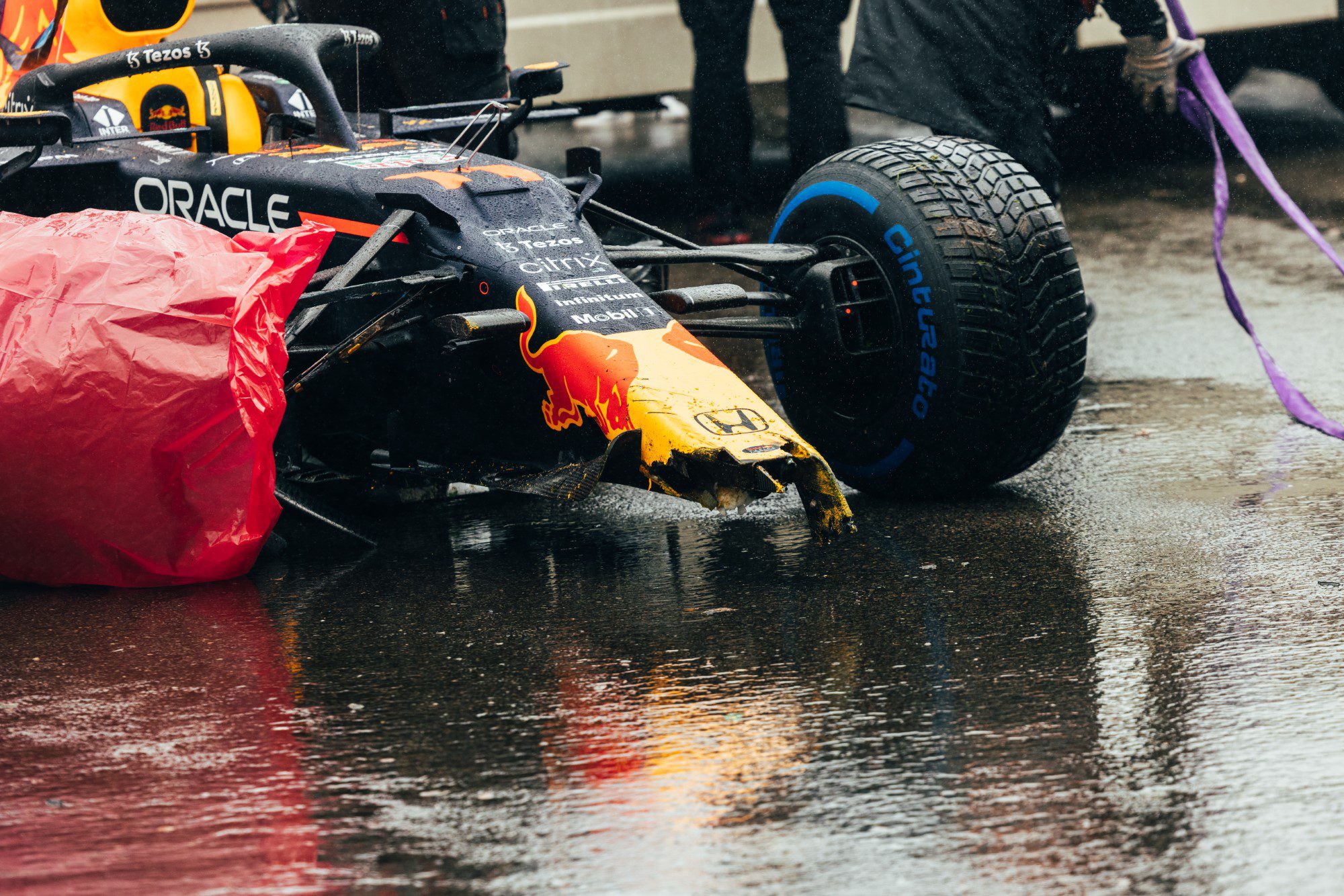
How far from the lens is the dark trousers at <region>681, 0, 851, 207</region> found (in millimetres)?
6531

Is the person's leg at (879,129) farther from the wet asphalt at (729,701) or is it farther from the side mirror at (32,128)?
the side mirror at (32,128)

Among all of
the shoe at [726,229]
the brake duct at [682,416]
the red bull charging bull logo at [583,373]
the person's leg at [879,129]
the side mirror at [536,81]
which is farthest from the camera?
the person's leg at [879,129]

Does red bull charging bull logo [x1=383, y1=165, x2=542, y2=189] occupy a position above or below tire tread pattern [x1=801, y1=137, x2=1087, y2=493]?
above

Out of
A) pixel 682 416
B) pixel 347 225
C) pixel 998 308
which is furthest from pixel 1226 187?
pixel 347 225

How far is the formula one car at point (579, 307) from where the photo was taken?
3.28 m

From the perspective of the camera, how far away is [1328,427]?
424cm

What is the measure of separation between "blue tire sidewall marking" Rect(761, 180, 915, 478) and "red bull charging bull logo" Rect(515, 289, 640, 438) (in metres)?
0.73

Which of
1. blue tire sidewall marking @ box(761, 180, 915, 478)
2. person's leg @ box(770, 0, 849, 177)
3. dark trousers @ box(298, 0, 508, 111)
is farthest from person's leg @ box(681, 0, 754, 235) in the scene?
blue tire sidewall marking @ box(761, 180, 915, 478)

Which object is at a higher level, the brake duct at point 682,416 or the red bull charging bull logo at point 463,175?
the red bull charging bull logo at point 463,175

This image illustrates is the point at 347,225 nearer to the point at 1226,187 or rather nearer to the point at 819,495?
the point at 819,495

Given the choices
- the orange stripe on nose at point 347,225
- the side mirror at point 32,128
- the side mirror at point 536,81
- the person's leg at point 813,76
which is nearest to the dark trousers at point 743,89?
the person's leg at point 813,76

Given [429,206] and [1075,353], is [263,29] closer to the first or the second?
[429,206]

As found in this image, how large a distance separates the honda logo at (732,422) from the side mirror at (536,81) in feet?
4.20

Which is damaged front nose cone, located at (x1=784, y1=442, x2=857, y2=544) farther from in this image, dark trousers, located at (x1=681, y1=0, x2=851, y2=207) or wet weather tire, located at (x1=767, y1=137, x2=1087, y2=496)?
dark trousers, located at (x1=681, y1=0, x2=851, y2=207)
